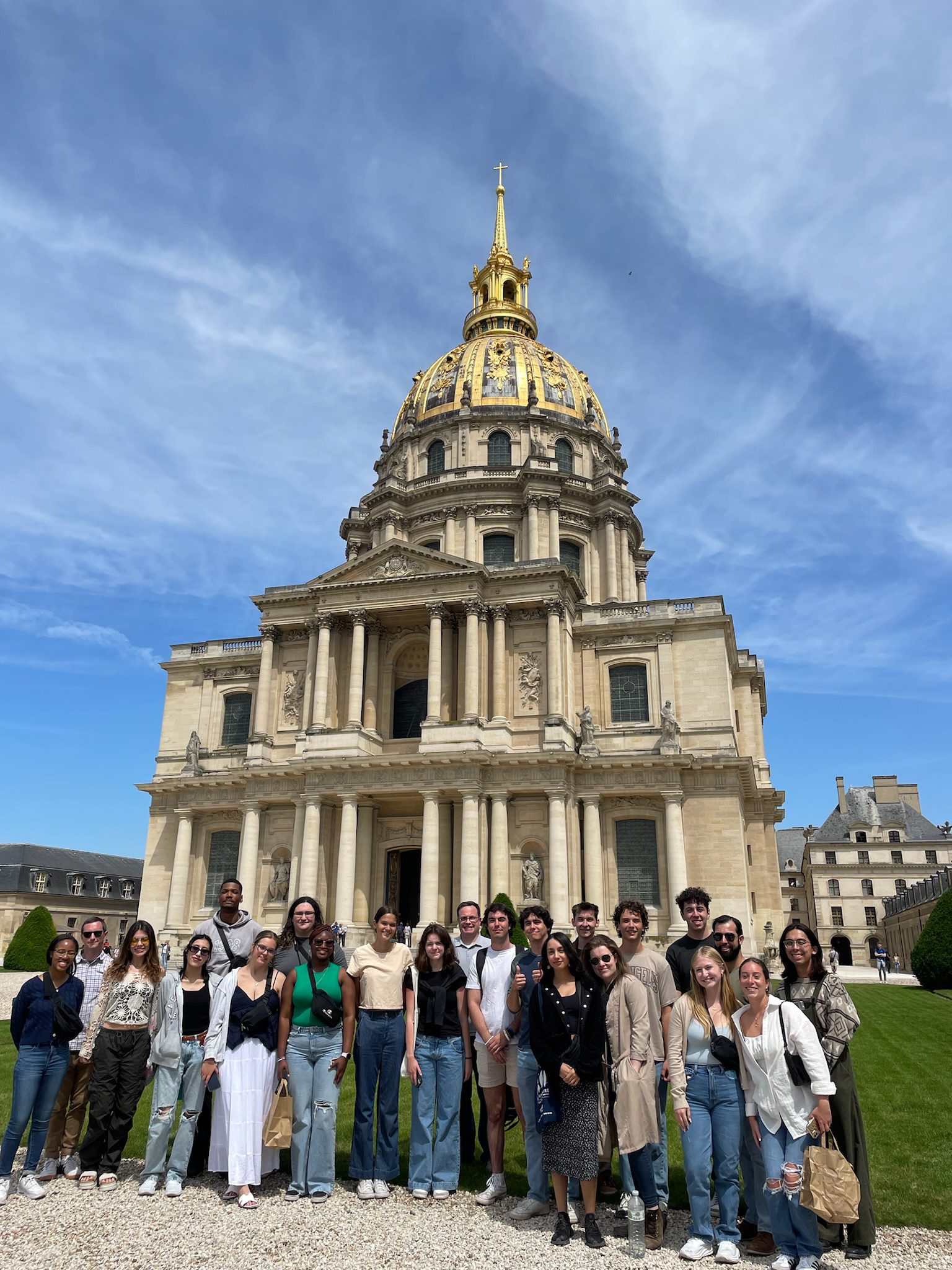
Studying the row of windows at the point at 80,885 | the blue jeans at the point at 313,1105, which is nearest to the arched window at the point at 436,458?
the row of windows at the point at 80,885

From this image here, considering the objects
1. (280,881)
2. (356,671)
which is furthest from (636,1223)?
(280,881)

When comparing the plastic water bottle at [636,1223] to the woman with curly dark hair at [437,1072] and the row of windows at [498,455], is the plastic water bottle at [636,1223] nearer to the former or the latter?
the woman with curly dark hair at [437,1072]

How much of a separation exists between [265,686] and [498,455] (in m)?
19.3

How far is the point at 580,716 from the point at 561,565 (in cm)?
611

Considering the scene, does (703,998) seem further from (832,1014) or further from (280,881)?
(280,881)

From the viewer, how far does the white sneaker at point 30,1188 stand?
8.09 meters

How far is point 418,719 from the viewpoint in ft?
132

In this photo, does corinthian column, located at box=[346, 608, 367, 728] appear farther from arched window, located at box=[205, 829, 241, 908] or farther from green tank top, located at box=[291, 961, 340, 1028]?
green tank top, located at box=[291, 961, 340, 1028]

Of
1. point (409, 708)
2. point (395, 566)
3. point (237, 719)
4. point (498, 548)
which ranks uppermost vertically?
point (498, 548)

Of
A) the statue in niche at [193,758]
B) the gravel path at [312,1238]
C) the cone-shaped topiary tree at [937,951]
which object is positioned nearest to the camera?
the gravel path at [312,1238]

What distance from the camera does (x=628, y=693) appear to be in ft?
123

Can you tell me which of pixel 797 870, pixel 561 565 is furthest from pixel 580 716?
Answer: pixel 797 870

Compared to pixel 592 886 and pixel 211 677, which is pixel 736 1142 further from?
→ pixel 211 677

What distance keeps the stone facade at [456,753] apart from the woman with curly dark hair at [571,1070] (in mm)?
24946
